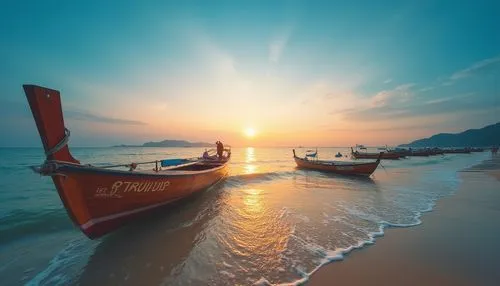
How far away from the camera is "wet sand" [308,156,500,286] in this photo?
393 centimetres

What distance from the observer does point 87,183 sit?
4.98 m

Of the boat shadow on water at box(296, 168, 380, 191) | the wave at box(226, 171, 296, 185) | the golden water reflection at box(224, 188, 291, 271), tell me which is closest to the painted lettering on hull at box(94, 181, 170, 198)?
the golden water reflection at box(224, 188, 291, 271)

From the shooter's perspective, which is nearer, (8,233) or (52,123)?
(52,123)

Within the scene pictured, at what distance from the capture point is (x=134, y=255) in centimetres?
516

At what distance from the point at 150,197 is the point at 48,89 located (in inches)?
153

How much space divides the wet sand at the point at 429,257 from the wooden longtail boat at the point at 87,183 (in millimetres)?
5167

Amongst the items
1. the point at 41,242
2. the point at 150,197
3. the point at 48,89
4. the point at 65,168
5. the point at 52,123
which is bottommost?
the point at 41,242

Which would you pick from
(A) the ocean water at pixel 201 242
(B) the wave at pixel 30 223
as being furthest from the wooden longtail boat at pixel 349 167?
(B) the wave at pixel 30 223

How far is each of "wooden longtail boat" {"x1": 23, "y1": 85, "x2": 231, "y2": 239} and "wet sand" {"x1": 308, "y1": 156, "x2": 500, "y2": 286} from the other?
17.0 feet

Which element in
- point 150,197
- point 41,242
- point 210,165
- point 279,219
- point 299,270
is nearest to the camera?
point 299,270

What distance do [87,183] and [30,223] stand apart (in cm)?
562

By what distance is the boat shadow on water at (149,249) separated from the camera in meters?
4.30

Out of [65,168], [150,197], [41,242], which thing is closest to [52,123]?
[65,168]

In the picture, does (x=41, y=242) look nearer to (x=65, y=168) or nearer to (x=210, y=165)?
(x=65, y=168)
